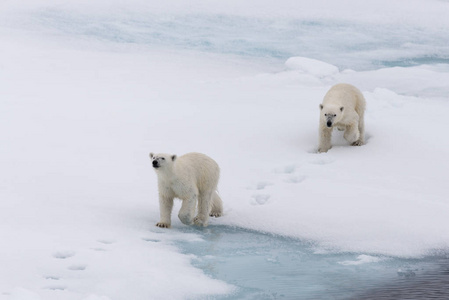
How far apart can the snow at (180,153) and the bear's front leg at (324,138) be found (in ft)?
0.57

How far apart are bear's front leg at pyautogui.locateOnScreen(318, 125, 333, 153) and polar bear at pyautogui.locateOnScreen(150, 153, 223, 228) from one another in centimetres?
210

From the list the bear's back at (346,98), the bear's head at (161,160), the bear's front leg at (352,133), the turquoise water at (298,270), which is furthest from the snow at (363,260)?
the bear's back at (346,98)

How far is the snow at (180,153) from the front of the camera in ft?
16.4

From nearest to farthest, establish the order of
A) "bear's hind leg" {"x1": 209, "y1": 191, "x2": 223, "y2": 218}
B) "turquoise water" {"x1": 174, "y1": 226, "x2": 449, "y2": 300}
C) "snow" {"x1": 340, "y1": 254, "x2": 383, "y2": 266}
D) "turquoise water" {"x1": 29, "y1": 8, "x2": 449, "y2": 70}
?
"turquoise water" {"x1": 174, "y1": 226, "x2": 449, "y2": 300}
"snow" {"x1": 340, "y1": 254, "x2": 383, "y2": 266}
"bear's hind leg" {"x1": 209, "y1": 191, "x2": 223, "y2": 218}
"turquoise water" {"x1": 29, "y1": 8, "x2": 449, "y2": 70}

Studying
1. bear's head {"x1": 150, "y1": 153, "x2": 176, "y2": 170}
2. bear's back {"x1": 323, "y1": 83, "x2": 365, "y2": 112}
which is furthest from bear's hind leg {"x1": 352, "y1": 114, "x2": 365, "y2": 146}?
bear's head {"x1": 150, "y1": 153, "x2": 176, "y2": 170}

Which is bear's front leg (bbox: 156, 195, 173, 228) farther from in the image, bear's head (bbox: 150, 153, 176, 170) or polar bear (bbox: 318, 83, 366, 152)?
polar bear (bbox: 318, 83, 366, 152)

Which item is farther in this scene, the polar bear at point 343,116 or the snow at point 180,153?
the polar bear at point 343,116

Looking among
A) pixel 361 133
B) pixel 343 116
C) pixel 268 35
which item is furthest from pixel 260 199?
pixel 268 35

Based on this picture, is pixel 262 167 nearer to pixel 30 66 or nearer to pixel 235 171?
pixel 235 171

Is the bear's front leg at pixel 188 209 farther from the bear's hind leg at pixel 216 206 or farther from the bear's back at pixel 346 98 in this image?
the bear's back at pixel 346 98

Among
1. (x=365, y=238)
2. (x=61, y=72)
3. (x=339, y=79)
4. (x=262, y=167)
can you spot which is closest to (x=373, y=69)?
(x=339, y=79)

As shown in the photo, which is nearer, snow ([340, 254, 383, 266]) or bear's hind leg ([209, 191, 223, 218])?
snow ([340, 254, 383, 266])

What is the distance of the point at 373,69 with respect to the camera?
1427 centimetres

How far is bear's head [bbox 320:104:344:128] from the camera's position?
312 inches
